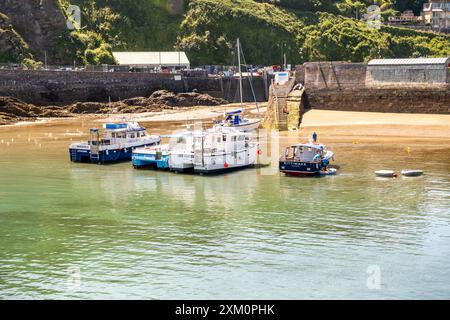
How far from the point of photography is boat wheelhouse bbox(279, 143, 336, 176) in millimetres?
40344

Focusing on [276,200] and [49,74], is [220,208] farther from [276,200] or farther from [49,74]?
[49,74]

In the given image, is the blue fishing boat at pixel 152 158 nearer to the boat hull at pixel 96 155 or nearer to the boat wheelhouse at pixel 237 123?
the boat hull at pixel 96 155

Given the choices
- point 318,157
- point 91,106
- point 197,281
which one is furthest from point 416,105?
point 197,281

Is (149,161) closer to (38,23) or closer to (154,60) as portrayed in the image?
(38,23)

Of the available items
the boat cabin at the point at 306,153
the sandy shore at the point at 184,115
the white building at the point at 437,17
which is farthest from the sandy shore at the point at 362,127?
the white building at the point at 437,17

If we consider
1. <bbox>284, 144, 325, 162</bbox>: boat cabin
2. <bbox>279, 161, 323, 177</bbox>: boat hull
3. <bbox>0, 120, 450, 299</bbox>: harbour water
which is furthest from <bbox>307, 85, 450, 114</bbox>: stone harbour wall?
<bbox>279, 161, 323, 177</bbox>: boat hull

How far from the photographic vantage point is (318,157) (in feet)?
134

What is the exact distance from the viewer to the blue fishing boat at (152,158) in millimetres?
43875

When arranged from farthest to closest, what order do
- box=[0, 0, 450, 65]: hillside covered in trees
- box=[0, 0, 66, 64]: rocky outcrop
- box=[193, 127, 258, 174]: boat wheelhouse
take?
1. box=[0, 0, 450, 65]: hillside covered in trees
2. box=[0, 0, 66, 64]: rocky outcrop
3. box=[193, 127, 258, 174]: boat wheelhouse

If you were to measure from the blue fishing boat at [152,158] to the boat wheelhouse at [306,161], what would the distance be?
7159mm

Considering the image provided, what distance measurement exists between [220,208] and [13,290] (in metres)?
12.4

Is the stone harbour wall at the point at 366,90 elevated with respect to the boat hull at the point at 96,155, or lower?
elevated

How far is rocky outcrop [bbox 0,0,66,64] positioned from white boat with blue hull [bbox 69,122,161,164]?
53191mm

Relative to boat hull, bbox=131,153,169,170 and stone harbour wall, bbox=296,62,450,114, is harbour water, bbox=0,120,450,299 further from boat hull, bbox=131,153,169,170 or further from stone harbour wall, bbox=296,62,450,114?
stone harbour wall, bbox=296,62,450,114
